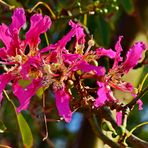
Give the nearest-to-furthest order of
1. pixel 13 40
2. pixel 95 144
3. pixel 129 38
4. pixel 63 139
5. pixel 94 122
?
pixel 13 40 < pixel 94 122 < pixel 95 144 < pixel 129 38 < pixel 63 139

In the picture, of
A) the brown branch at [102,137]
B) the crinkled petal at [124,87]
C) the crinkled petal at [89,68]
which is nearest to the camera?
the crinkled petal at [89,68]

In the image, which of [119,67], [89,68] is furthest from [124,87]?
[89,68]

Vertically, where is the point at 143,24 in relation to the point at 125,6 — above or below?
below

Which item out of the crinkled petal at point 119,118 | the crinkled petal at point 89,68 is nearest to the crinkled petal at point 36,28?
the crinkled petal at point 89,68

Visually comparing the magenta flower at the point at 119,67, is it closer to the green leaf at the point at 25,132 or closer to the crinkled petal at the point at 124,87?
the crinkled petal at the point at 124,87

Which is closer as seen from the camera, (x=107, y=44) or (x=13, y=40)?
(x=13, y=40)

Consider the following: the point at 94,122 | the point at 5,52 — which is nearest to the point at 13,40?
the point at 5,52

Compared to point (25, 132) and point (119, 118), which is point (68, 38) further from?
point (25, 132)

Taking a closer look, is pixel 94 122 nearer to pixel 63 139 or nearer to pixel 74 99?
pixel 74 99
